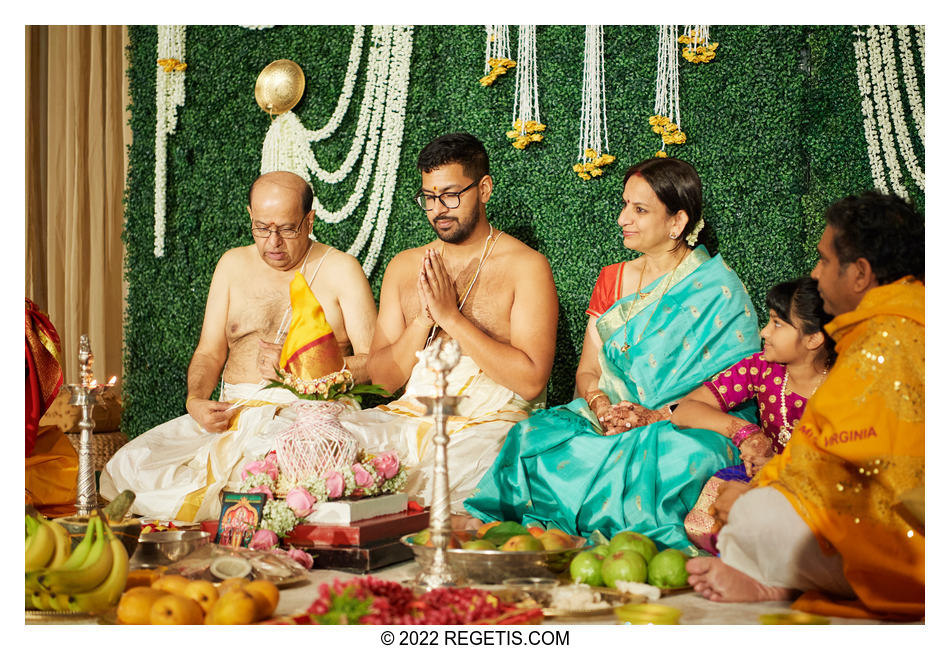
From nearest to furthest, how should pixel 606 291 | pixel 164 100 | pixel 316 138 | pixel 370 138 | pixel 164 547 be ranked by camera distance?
1. pixel 164 547
2. pixel 606 291
3. pixel 370 138
4. pixel 316 138
5. pixel 164 100

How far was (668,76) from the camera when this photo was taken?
215 inches

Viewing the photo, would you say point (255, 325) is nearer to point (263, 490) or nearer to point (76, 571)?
point (263, 490)

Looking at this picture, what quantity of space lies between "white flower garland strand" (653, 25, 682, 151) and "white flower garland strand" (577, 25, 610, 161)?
1.10 ft

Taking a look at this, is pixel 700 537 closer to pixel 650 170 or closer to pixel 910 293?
pixel 910 293

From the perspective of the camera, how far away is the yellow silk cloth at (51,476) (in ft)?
16.1

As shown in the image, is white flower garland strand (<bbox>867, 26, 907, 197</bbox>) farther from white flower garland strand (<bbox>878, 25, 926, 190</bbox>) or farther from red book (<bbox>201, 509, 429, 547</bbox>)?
red book (<bbox>201, 509, 429, 547</bbox>)

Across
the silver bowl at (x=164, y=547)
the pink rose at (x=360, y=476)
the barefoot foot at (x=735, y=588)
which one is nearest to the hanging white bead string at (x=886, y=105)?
the barefoot foot at (x=735, y=588)

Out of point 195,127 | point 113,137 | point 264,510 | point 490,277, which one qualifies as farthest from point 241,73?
point 264,510

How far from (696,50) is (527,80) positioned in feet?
3.40

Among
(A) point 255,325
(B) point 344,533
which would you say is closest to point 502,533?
(B) point 344,533

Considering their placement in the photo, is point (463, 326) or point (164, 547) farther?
point (463, 326)

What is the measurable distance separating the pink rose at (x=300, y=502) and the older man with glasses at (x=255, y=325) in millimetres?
1201

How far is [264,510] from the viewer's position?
3.88m

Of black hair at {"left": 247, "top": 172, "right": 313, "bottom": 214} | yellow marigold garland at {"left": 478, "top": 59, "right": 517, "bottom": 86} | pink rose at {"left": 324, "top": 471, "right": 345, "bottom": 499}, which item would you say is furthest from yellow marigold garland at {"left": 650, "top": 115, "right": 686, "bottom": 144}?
pink rose at {"left": 324, "top": 471, "right": 345, "bottom": 499}
